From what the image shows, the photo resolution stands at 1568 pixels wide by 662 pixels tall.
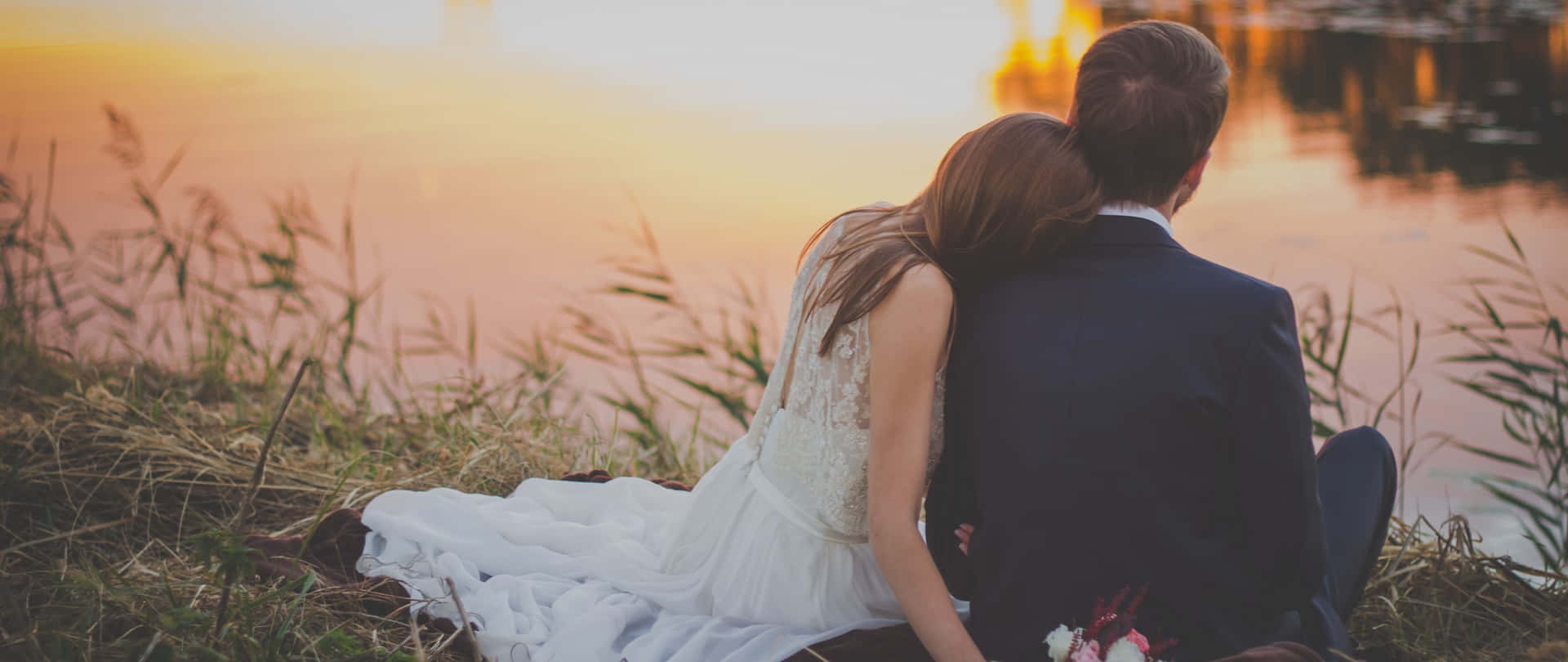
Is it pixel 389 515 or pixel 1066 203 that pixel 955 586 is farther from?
pixel 389 515

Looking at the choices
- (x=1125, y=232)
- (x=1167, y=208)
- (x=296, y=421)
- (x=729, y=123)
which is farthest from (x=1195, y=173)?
(x=729, y=123)

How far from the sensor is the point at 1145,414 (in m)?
1.57

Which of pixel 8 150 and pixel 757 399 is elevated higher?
pixel 8 150

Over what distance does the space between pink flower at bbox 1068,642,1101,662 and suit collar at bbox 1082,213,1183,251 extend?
55 cm

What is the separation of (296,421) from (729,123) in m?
4.28

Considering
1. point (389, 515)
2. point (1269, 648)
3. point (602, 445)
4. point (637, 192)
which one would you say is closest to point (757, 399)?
point (602, 445)

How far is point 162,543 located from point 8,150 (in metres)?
2.51

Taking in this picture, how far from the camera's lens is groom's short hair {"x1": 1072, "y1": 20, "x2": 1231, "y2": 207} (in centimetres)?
162

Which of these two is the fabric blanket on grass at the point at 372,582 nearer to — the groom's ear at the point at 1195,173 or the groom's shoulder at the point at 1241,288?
the groom's shoulder at the point at 1241,288

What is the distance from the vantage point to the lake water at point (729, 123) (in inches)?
220

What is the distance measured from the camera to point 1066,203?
165cm

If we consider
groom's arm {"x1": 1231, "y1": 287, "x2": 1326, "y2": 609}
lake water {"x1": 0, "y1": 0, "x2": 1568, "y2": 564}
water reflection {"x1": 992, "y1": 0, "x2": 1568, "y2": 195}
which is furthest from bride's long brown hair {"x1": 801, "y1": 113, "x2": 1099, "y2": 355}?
water reflection {"x1": 992, "y1": 0, "x2": 1568, "y2": 195}

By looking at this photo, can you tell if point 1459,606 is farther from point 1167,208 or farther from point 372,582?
point 372,582

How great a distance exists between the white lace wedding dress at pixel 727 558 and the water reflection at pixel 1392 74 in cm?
549
